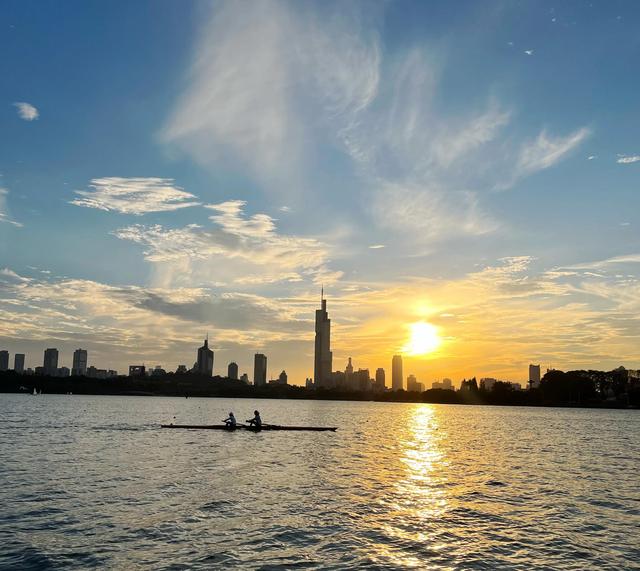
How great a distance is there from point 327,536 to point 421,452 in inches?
1903

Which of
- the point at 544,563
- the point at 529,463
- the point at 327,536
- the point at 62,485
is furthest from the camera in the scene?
the point at 529,463

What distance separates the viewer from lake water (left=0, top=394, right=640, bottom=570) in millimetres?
25047

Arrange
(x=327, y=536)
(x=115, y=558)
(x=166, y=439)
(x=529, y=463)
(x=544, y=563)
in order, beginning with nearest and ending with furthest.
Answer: (x=115, y=558) < (x=544, y=563) < (x=327, y=536) < (x=529, y=463) < (x=166, y=439)

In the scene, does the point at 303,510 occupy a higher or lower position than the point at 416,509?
higher

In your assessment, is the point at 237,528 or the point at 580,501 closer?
the point at 237,528

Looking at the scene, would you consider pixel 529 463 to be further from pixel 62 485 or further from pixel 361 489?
pixel 62 485

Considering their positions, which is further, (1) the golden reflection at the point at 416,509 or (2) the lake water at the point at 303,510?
(1) the golden reflection at the point at 416,509

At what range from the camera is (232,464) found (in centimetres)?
5178

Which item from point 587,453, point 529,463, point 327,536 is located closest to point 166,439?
point 529,463

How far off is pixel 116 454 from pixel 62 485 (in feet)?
58.9

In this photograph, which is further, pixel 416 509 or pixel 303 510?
pixel 416 509

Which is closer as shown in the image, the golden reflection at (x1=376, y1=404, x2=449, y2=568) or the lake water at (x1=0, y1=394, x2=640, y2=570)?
A: the lake water at (x1=0, y1=394, x2=640, y2=570)

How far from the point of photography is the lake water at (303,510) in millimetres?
25047

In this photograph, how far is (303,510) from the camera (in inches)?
1345
